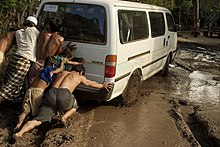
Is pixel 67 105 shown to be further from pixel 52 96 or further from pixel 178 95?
pixel 178 95

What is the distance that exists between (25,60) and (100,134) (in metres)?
1.80

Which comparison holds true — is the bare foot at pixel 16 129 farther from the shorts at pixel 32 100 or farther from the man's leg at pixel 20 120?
the shorts at pixel 32 100

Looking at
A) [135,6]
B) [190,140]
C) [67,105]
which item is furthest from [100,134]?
[135,6]

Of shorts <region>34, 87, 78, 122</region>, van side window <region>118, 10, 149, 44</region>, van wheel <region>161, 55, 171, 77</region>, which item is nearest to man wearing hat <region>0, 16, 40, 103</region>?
shorts <region>34, 87, 78, 122</region>

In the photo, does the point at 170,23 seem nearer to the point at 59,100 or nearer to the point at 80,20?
the point at 80,20

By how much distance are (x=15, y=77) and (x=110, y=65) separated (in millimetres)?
1630

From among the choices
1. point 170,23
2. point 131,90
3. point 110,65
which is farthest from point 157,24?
point 110,65

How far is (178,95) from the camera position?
7750mm

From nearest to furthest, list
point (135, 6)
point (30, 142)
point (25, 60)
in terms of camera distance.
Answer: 1. point (30, 142)
2. point (25, 60)
3. point (135, 6)

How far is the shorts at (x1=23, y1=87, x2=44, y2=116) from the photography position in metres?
4.98

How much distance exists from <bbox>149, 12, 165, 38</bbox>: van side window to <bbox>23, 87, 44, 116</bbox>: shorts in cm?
321

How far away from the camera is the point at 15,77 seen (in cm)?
550

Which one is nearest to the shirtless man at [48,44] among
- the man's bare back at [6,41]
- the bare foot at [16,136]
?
the man's bare back at [6,41]

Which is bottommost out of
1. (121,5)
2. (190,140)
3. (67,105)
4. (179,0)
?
(190,140)
